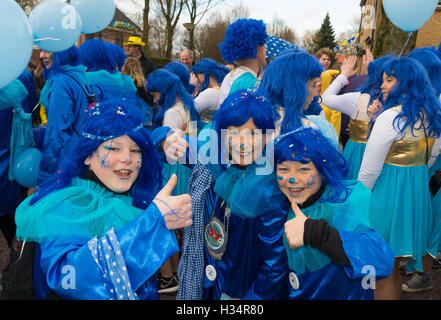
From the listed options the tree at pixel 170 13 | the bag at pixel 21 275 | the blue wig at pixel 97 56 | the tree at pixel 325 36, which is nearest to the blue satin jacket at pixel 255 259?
the bag at pixel 21 275

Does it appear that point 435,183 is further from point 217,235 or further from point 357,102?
point 217,235

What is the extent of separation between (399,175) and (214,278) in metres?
1.54

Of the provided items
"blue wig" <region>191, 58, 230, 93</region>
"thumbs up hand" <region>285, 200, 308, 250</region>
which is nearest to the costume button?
"thumbs up hand" <region>285, 200, 308, 250</region>

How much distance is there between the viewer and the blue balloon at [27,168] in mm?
2674

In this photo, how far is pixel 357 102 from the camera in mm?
3111

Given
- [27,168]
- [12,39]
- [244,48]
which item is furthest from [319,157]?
[27,168]

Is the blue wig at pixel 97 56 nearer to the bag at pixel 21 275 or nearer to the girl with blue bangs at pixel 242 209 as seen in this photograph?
the girl with blue bangs at pixel 242 209

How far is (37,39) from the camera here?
2326mm

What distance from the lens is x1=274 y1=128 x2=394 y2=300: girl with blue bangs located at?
1.38 meters

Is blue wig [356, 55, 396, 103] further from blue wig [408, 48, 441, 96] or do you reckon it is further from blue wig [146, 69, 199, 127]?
blue wig [146, 69, 199, 127]

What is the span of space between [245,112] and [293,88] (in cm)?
56

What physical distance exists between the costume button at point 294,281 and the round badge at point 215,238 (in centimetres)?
35

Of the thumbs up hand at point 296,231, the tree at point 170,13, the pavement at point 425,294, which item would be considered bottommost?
the pavement at point 425,294
